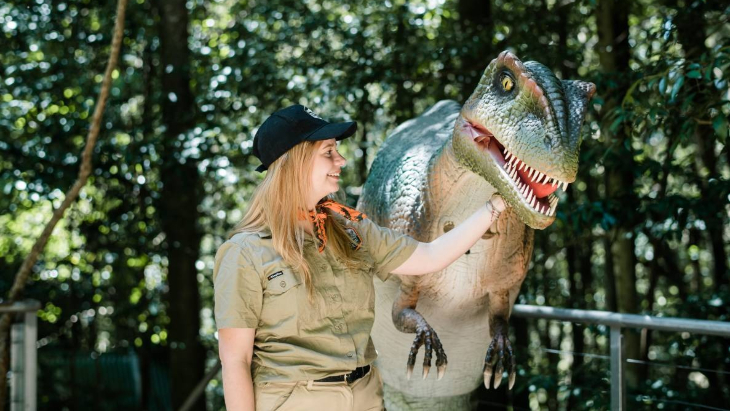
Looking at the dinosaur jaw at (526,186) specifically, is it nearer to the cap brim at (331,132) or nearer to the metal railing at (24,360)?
the cap brim at (331,132)

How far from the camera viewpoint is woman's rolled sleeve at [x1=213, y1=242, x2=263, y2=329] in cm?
169

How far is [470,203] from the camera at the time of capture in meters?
2.42

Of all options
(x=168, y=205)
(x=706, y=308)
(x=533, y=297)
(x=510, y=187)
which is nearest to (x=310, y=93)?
(x=168, y=205)

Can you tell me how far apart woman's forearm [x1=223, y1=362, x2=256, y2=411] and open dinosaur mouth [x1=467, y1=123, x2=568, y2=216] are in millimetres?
804

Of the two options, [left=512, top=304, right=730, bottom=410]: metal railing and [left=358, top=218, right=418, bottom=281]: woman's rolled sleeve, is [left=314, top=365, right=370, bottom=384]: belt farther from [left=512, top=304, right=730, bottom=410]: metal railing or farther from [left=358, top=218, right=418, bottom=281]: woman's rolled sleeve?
[left=512, top=304, right=730, bottom=410]: metal railing

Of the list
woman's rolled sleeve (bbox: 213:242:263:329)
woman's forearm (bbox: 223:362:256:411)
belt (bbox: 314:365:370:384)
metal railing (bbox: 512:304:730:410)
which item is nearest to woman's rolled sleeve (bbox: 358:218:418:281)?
belt (bbox: 314:365:370:384)

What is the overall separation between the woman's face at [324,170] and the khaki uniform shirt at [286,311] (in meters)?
0.13

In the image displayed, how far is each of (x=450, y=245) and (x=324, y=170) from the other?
0.42 metres

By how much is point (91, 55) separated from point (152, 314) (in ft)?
6.81

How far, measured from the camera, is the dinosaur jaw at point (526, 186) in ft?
6.43

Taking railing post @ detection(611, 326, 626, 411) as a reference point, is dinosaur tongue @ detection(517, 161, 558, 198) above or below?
above

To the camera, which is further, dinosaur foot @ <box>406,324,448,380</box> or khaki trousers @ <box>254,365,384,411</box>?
dinosaur foot @ <box>406,324,448,380</box>

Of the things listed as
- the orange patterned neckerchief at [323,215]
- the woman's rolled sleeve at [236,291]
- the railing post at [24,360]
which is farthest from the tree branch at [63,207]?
the woman's rolled sleeve at [236,291]

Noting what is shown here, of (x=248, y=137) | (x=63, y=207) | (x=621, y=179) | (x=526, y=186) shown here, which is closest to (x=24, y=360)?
(x=63, y=207)
